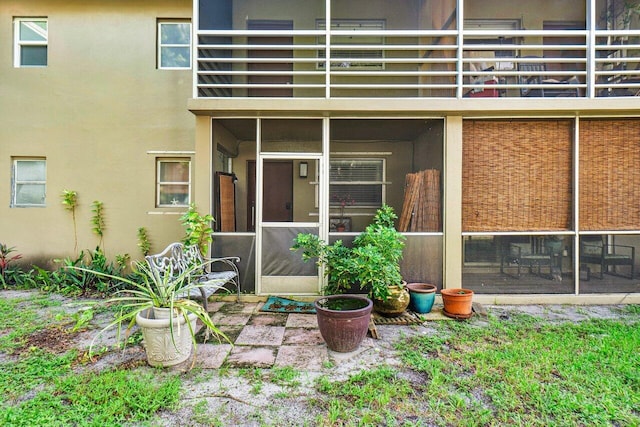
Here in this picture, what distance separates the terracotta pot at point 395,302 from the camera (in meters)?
3.99

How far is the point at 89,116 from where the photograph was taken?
5.94m

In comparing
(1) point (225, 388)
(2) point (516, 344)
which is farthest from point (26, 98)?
(2) point (516, 344)

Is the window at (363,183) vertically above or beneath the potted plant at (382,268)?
above

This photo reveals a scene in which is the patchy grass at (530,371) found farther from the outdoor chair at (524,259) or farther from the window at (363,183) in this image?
the window at (363,183)

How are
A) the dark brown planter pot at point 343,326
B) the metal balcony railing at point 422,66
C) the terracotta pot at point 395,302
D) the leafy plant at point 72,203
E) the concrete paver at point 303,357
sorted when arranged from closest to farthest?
1. the concrete paver at point 303,357
2. the dark brown planter pot at point 343,326
3. the terracotta pot at point 395,302
4. the metal balcony railing at point 422,66
5. the leafy plant at point 72,203

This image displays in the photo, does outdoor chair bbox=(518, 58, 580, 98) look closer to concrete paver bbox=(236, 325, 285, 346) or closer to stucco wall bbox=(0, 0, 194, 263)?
concrete paver bbox=(236, 325, 285, 346)

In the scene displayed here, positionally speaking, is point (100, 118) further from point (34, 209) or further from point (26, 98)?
point (34, 209)

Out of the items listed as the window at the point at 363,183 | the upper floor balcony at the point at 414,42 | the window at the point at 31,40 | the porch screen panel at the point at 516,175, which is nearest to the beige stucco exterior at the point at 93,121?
the window at the point at 31,40

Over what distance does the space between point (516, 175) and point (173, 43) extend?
6293 millimetres

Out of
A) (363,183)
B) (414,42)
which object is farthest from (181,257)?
(414,42)

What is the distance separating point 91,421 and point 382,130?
4948 millimetres

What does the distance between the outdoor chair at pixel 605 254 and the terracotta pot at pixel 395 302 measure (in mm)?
2804

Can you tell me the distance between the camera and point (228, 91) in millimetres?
5652

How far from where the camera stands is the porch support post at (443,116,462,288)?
457cm
